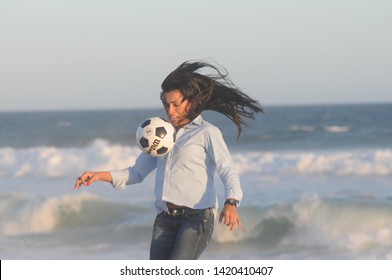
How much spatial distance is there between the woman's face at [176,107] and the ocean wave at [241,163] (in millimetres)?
12943

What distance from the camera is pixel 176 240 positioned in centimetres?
442

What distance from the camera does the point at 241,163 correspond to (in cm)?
1953

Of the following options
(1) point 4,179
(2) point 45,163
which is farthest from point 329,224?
(2) point 45,163

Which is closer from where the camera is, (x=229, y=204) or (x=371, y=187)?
(x=229, y=204)

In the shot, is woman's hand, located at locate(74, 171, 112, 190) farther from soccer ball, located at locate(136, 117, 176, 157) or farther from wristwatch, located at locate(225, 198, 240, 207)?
wristwatch, located at locate(225, 198, 240, 207)

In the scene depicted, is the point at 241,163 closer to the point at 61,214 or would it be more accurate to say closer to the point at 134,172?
the point at 61,214

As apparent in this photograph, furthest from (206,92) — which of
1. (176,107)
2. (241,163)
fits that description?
(241,163)

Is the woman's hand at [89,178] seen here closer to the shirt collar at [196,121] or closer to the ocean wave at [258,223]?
the shirt collar at [196,121]

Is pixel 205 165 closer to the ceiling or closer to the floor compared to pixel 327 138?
closer to the floor

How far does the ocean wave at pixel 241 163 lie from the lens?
18156 mm

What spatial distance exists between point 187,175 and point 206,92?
1.78 feet

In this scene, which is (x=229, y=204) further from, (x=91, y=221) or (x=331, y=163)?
(x=331, y=163)
